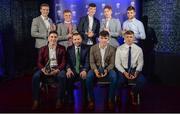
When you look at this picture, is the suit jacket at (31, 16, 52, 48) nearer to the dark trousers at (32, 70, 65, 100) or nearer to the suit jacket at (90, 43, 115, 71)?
the dark trousers at (32, 70, 65, 100)

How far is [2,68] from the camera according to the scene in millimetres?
5078

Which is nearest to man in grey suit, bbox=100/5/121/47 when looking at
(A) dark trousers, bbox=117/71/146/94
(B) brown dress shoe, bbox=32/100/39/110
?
(A) dark trousers, bbox=117/71/146/94

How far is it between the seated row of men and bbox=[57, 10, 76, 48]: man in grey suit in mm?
170

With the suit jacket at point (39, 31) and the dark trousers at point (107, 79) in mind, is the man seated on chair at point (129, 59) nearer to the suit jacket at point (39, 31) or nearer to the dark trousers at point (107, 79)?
the dark trousers at point (107, 79)

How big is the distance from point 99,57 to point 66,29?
670 millimetres


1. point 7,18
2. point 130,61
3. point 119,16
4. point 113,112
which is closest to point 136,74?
point 130,61

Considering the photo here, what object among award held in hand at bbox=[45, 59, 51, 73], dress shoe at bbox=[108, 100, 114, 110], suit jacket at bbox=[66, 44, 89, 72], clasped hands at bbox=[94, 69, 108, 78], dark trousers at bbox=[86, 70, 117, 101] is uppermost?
suit jacket at bbox=[66, 44, 89, 72]

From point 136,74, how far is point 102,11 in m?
1.07

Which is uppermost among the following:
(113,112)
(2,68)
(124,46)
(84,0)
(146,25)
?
(84,0)

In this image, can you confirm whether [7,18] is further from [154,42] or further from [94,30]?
[154,42]

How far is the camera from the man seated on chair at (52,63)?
4.09m

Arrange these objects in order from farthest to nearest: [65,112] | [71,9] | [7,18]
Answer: [7,18] < [71,9] < [65,112]

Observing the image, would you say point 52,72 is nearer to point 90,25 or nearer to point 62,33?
point 62,33

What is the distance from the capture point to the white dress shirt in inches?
165
